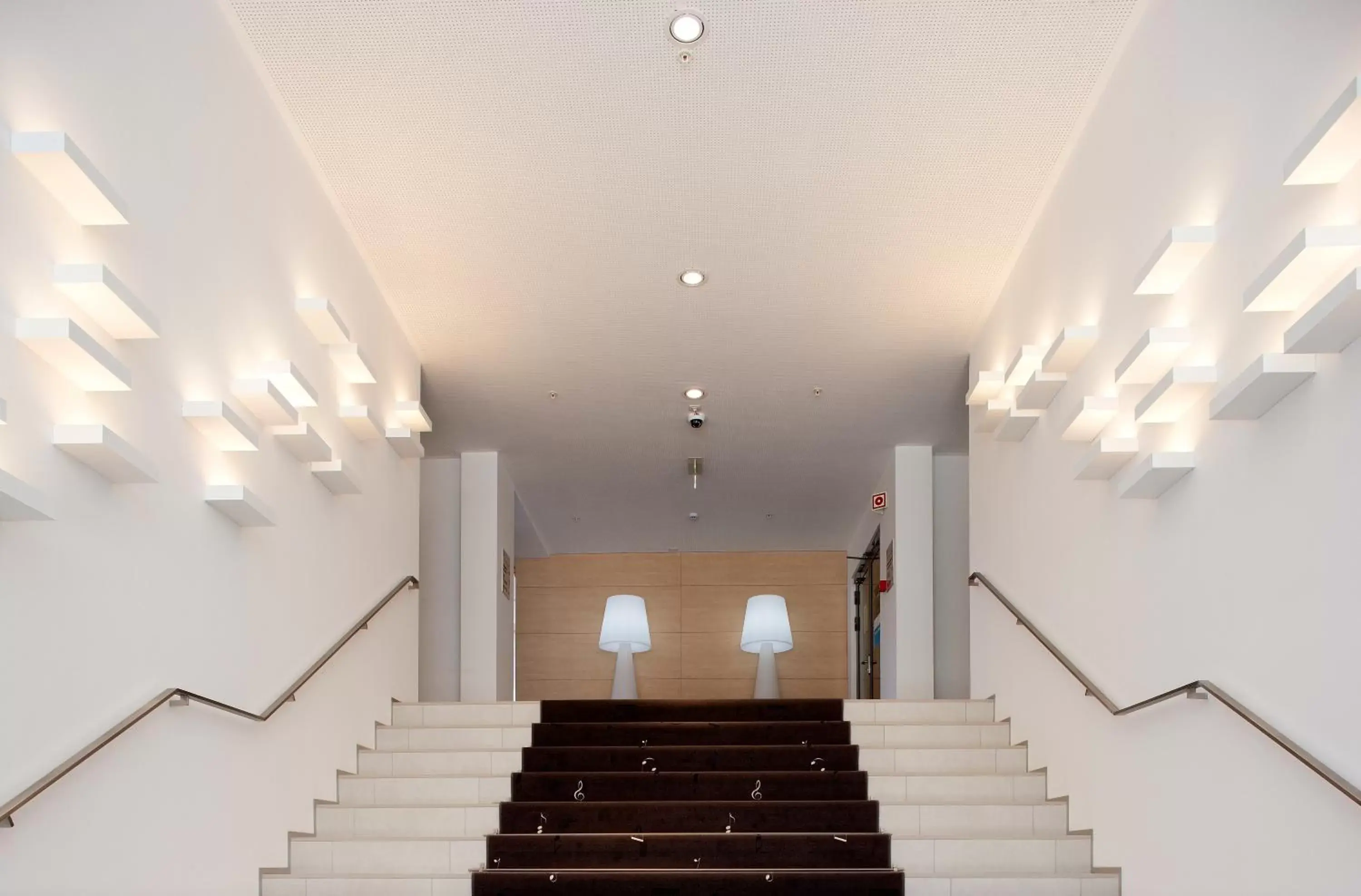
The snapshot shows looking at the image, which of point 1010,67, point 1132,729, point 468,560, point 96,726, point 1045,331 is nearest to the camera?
point 96,726

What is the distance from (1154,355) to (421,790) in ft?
14.1

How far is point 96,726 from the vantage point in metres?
4.05

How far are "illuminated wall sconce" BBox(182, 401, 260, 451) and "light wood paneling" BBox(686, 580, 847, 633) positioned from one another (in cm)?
1052

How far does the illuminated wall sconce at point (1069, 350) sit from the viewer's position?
5.82 meters

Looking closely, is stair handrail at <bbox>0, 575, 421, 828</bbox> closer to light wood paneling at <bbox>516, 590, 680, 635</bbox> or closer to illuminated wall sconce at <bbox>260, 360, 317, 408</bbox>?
illuminated wall sconce at <bbox>260, 360, 317, 408</bbox>

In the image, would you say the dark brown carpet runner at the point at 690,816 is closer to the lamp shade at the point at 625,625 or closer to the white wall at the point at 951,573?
the white wall at the point at 951,573

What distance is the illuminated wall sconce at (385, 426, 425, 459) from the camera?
785cm

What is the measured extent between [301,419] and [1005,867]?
149 inches

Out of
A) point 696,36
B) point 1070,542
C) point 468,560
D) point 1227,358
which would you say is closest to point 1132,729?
point 1070,542

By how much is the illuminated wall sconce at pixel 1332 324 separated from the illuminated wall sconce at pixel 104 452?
10.9 feet

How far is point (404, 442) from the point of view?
26.0ft

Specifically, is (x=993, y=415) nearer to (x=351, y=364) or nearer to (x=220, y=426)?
(x=351, y=364)

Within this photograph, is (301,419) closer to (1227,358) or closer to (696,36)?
(696,36)

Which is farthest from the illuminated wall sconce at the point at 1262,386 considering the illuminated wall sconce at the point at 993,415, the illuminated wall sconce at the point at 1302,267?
the illuminated wall sconce at the point at 993,415
